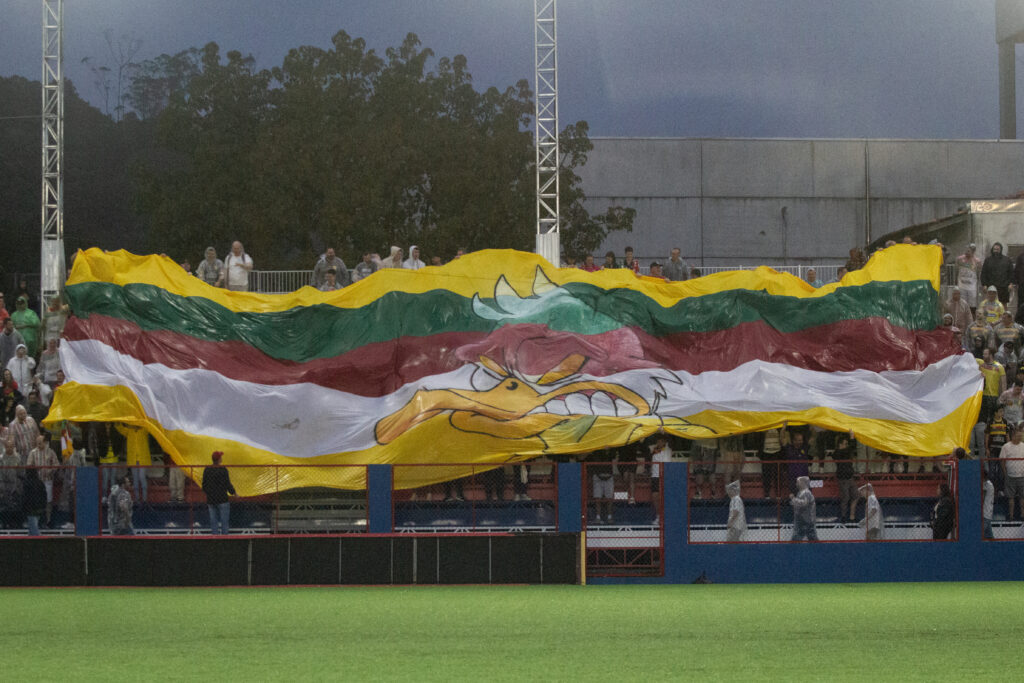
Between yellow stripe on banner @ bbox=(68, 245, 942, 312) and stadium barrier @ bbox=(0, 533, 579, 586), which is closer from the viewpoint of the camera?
stadium barrier @ bbox=(0, 533, 579, 586)

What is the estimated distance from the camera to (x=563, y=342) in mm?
22375

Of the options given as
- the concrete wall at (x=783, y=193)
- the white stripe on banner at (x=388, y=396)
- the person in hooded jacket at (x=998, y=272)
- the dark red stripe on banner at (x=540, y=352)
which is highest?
the concrete wall at (x=783, y=193)

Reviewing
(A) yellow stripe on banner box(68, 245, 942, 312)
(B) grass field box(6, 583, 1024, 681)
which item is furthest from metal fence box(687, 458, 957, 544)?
(A) yellow stripe on banner box(68, 245, 942, 312)

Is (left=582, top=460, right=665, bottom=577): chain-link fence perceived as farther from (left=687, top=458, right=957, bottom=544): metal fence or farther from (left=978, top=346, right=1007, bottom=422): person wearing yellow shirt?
(left=978, top=346, right=1007, bottom=422): person wearing yellow shirt

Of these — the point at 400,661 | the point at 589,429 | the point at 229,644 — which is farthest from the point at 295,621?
the point at 589,429

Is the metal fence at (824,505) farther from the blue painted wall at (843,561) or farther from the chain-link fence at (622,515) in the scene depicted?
the chain-link fence at (622,515)

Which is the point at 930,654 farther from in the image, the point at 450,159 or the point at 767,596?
the point at 450,159

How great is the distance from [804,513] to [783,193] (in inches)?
1243

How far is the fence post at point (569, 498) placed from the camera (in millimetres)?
19094

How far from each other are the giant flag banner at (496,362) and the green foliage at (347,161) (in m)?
19.0

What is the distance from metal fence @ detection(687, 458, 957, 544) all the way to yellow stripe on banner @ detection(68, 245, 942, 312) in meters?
4.79

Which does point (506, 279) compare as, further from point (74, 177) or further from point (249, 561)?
point (74, 177)

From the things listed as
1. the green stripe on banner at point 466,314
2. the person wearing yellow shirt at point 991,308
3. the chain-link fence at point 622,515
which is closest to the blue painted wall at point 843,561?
the chain-link fence at point 622,515

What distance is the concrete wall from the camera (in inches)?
1922
